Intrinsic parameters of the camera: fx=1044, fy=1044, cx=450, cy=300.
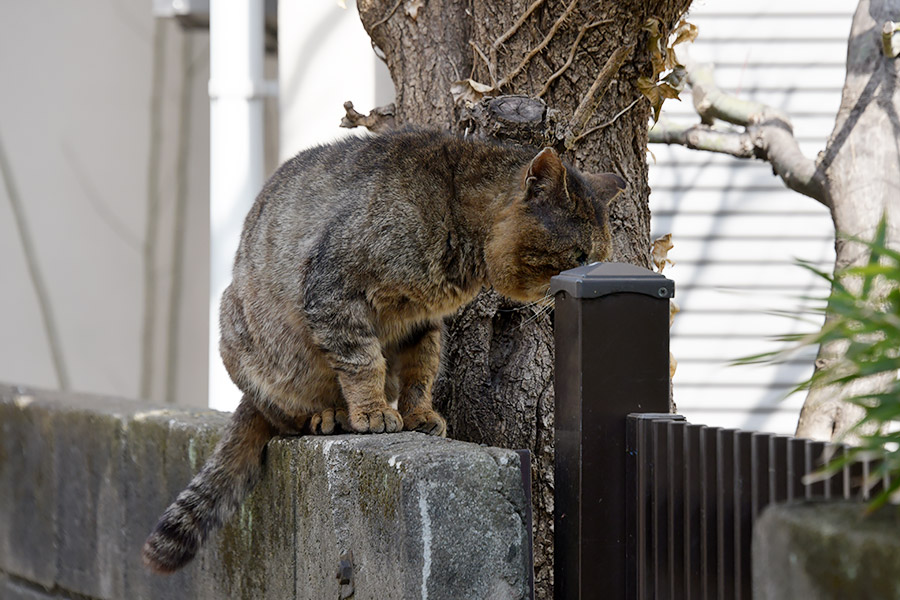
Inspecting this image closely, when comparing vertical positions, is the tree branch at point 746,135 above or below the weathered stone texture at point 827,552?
above

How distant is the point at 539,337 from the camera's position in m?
3.34

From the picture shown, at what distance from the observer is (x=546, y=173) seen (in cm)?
301

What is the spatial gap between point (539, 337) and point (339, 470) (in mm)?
894

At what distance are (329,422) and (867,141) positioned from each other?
3.38 metres

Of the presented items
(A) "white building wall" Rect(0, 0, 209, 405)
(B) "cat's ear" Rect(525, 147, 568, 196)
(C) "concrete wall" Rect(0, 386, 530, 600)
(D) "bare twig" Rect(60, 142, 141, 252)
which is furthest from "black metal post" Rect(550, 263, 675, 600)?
(D) "bare twig" Rect(60, 142, 141, 252)

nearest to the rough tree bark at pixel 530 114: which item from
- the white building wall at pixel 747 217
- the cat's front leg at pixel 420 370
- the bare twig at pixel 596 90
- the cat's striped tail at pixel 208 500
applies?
the bare twig at pixel 596 90

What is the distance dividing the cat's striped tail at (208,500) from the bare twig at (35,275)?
413 cm

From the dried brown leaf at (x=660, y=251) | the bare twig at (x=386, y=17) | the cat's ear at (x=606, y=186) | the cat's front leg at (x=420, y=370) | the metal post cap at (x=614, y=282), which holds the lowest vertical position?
the cat's front leg at (x=420, y=370)

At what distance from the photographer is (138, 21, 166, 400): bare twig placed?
661 centimetres

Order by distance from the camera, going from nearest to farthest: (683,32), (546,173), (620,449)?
(620,449), (546,173), (683,32)

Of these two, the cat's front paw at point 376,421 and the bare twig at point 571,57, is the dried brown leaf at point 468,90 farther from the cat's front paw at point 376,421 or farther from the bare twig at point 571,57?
the cat's front paw at point 376,421

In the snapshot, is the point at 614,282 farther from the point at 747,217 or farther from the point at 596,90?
the point at 747,217

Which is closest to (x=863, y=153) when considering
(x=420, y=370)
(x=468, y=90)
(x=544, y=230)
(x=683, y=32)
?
(x=683, y=32)

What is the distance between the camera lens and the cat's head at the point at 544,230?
3.07 m
